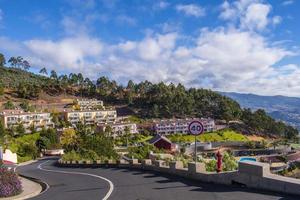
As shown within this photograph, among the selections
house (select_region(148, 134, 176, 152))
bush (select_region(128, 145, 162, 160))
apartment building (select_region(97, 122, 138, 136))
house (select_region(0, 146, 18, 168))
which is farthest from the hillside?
bush (select_region(128, 145, 162, 160))

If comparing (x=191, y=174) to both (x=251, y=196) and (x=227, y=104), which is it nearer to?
(x=251, y=196)

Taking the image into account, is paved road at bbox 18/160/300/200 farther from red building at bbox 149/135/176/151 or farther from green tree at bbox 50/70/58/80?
green tree at bbox 50/70/58/80

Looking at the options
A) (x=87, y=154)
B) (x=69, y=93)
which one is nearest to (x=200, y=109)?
(x=69, y=93)

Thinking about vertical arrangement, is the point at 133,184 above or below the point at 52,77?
below

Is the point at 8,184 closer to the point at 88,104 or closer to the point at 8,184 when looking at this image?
the point at 8,184

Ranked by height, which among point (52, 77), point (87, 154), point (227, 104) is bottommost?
point (87, 154)

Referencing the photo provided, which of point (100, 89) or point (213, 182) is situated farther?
point (100, 89)
